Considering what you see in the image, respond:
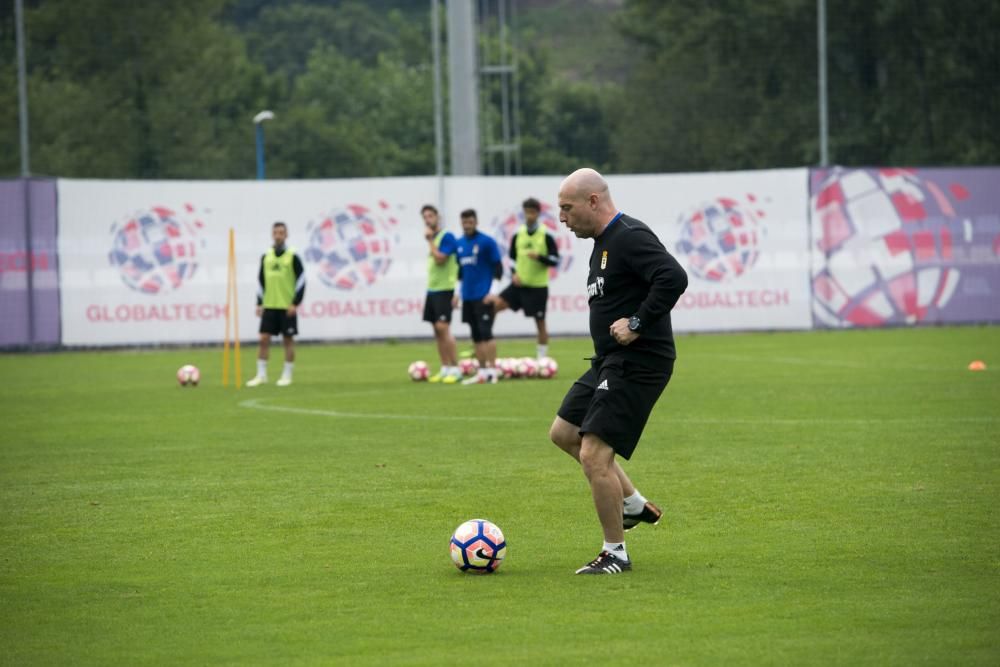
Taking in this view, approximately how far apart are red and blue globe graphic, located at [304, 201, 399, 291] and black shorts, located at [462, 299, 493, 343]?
9.60m

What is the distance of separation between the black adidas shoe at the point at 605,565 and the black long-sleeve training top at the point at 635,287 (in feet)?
3.42

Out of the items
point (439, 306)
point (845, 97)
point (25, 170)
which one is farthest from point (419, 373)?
point (845, 97)

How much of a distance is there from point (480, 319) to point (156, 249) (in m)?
11.3

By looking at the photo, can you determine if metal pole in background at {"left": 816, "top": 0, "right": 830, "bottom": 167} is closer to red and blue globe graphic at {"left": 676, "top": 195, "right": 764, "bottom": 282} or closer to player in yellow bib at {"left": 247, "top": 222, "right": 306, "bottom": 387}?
red and blue globe graphic at {"left": 676, "top": 195, "right": 764, "bottom": 282}

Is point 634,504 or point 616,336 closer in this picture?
point 616,336

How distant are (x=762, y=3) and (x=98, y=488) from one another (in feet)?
90.7

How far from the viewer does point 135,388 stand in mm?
21109

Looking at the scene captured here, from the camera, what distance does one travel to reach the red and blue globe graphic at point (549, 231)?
30.0m

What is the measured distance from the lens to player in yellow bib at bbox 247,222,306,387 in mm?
21328

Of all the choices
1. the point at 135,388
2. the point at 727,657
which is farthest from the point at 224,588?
the point at 135,388

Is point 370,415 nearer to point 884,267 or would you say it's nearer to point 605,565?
point 605,565

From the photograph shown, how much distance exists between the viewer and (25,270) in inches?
1139

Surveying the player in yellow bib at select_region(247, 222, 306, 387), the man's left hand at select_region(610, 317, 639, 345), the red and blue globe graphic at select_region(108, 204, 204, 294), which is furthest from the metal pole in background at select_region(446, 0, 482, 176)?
the man's left hand at select_region(610, 317, 639, 345)

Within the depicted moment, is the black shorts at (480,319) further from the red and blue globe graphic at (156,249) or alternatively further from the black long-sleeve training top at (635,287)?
the black long-sleeve training top at (635,287)
